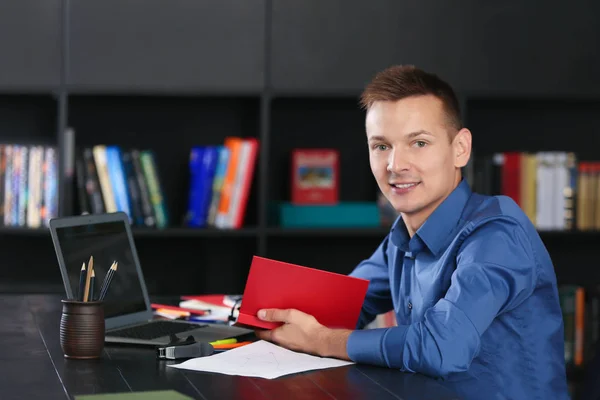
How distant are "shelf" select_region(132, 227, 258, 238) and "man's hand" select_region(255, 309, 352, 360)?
1.55 metres

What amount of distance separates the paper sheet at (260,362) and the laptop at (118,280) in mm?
134

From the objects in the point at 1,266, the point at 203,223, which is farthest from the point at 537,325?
the point at 1,266

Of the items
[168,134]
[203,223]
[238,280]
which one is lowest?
[238,280]

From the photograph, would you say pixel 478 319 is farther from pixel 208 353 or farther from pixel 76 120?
pixel 76 120

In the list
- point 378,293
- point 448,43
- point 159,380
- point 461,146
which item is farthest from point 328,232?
point 159,380

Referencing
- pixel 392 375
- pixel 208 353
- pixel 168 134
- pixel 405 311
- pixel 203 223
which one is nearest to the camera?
pixel 392 375

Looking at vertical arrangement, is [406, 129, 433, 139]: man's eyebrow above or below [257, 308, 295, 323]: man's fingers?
above

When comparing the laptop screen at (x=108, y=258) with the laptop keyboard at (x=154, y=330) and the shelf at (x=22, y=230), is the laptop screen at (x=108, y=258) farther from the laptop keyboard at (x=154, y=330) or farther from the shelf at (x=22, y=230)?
the shelf at (x=22, y=230)

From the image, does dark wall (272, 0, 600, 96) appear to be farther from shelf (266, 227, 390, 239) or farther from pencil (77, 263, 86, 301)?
pencil (77, 263, 86, 301)

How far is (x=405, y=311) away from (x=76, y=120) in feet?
6.51

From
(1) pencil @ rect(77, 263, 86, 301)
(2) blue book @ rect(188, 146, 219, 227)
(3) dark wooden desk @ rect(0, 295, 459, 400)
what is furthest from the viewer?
(2) blue book @ rect(188, 146, 219, 227)

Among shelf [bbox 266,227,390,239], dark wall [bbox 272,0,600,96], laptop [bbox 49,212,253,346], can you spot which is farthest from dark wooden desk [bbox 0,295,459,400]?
dark wall [bbox 272,0,600,96]

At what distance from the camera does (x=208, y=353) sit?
5.59ft

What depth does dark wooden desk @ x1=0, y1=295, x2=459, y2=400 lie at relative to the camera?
142 centimetres
